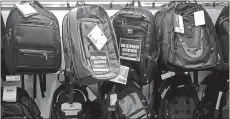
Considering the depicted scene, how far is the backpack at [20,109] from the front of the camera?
90.4 inches

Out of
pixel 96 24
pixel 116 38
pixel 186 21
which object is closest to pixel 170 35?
pixel 186 21

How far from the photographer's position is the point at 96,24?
2191 millimetres

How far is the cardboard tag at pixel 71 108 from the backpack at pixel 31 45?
35cm

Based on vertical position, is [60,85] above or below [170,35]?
below

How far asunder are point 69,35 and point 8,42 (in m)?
0.38

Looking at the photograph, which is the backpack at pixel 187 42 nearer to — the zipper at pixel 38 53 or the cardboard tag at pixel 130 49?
the cardboard tag at pixel 130 49

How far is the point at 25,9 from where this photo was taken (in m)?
2.17

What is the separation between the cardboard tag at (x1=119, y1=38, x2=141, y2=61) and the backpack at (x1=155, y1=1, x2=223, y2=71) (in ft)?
0.56

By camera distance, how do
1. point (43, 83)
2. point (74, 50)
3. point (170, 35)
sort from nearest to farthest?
point (74, 50) < point (170, 35) < point (43, 83)

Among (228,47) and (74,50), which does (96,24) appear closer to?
(74,50)

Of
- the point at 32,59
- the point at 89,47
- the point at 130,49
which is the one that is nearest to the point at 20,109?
the point at 32,59

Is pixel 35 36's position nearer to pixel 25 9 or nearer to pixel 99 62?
pixel 25 9

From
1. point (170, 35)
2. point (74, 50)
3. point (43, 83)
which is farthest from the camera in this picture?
point (43, 83)

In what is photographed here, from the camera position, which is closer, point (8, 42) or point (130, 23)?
point (8, 42)
